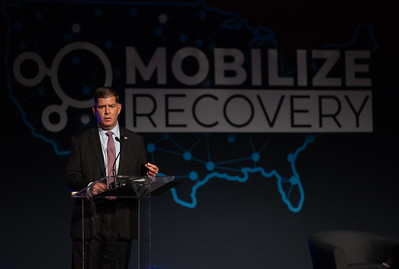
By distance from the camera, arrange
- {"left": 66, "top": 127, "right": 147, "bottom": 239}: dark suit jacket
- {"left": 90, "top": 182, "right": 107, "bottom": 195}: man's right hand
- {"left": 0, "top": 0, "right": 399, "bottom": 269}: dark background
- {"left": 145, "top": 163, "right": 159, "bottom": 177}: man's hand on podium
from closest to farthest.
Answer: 1. {"left": 90, "top": 182, "right": 107, "bottom": 195}: man's right hand
2. {"left": 145, "top": 163, "right": 159, "bottom": 177}: man's hand on podium
3. {"left": 66, "top": 127, "right": 147, "bottom": 239}: dark suit jacket
4. {"left": 0, "top": 0, "right": 399, "bottom": 269}: dark background

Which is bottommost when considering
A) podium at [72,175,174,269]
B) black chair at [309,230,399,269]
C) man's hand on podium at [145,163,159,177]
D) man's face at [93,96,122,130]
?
black chair at [309,230,399,269]

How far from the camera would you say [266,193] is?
220 inches

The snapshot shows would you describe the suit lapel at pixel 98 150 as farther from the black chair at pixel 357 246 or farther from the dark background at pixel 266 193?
the dark background at pixel 266 193

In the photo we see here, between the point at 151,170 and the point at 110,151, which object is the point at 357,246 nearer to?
the point at 151,170

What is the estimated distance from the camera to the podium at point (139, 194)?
291 cm

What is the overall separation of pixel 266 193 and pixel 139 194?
276 centimetres

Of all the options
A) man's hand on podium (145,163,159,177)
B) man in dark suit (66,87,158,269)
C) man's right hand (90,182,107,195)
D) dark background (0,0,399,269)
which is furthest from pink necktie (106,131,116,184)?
dark background (0,0,399,269)

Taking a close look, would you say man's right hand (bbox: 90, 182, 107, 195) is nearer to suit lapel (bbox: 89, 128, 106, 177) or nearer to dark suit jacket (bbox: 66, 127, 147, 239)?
dark suit jacket (bbox: 66, 127, 147, 239)

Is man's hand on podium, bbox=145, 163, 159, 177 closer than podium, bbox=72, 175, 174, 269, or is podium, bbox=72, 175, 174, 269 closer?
podium, bbox=72, 175, 174, 269

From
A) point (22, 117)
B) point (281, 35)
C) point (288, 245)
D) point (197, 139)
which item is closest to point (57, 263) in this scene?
point (22, 117)

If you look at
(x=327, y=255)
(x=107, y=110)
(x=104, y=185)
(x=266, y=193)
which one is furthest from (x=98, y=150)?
(x=266, y=193)

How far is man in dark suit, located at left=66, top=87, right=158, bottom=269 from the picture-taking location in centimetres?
306

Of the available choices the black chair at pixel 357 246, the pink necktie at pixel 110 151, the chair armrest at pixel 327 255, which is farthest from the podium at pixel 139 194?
the black chair at pixel 357 246

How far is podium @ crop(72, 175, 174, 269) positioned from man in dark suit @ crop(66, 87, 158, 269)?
0.04 metres
